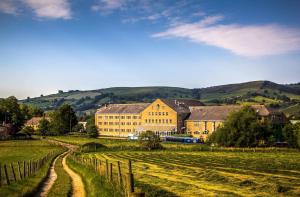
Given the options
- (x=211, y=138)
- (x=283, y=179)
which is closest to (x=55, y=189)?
(x=283, y=179)

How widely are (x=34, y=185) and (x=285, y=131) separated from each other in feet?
246

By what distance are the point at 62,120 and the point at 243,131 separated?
9155cm

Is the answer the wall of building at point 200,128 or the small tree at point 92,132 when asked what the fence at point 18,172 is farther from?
the small tree at point 92,132

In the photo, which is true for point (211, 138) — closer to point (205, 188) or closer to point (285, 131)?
point (285, 131)

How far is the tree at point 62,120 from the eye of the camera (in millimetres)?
159625

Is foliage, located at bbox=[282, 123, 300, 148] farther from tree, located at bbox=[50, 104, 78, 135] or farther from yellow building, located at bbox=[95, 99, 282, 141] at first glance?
tree, located at bbox=[50, 104, 78, 135]

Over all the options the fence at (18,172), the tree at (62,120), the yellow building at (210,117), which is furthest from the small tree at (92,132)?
the fence at (18,172)

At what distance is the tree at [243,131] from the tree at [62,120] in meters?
84.2

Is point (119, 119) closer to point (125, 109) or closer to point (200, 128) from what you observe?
point (125, 109)

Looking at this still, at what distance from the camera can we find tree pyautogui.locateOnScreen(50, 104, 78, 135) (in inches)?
6284

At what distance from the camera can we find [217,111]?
398 feet

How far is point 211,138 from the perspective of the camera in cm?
9750

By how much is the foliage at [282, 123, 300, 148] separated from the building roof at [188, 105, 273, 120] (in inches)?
803

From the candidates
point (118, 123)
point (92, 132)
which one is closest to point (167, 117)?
point (118, 123)
